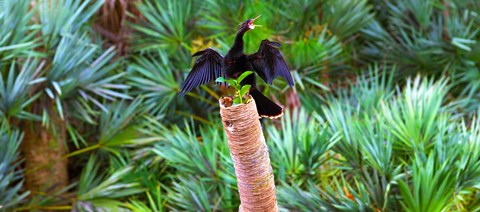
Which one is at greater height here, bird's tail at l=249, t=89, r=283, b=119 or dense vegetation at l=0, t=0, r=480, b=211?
bird's tail at l=249, t=89, r=283, b=119

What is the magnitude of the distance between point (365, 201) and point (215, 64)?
0.98 meters

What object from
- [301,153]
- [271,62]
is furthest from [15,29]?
[271,62]

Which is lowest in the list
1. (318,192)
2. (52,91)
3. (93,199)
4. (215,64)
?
(93,199)

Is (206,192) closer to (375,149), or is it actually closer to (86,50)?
(375,149)

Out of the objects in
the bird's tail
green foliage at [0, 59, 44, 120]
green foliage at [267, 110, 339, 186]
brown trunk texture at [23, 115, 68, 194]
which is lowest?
brown trunk texture at [23, 115, 68, 194]

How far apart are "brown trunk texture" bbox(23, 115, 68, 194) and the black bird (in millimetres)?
2008

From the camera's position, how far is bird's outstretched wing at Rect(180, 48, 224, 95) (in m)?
2.07

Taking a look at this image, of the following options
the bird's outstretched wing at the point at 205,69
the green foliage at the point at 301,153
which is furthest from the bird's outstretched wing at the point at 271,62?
the green foliage at the point at 301,153

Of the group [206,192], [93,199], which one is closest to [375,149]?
[206,192]

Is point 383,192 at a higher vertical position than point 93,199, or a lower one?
higher

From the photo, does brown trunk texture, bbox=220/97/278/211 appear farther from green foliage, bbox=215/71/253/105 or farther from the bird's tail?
the bird's tail

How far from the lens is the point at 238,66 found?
2.07 metres

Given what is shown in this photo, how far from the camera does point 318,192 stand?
9.63 feet

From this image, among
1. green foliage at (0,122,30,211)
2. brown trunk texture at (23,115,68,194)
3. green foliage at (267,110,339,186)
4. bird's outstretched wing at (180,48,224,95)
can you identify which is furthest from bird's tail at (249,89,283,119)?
brown trunk texture at (23,115,68,194)
